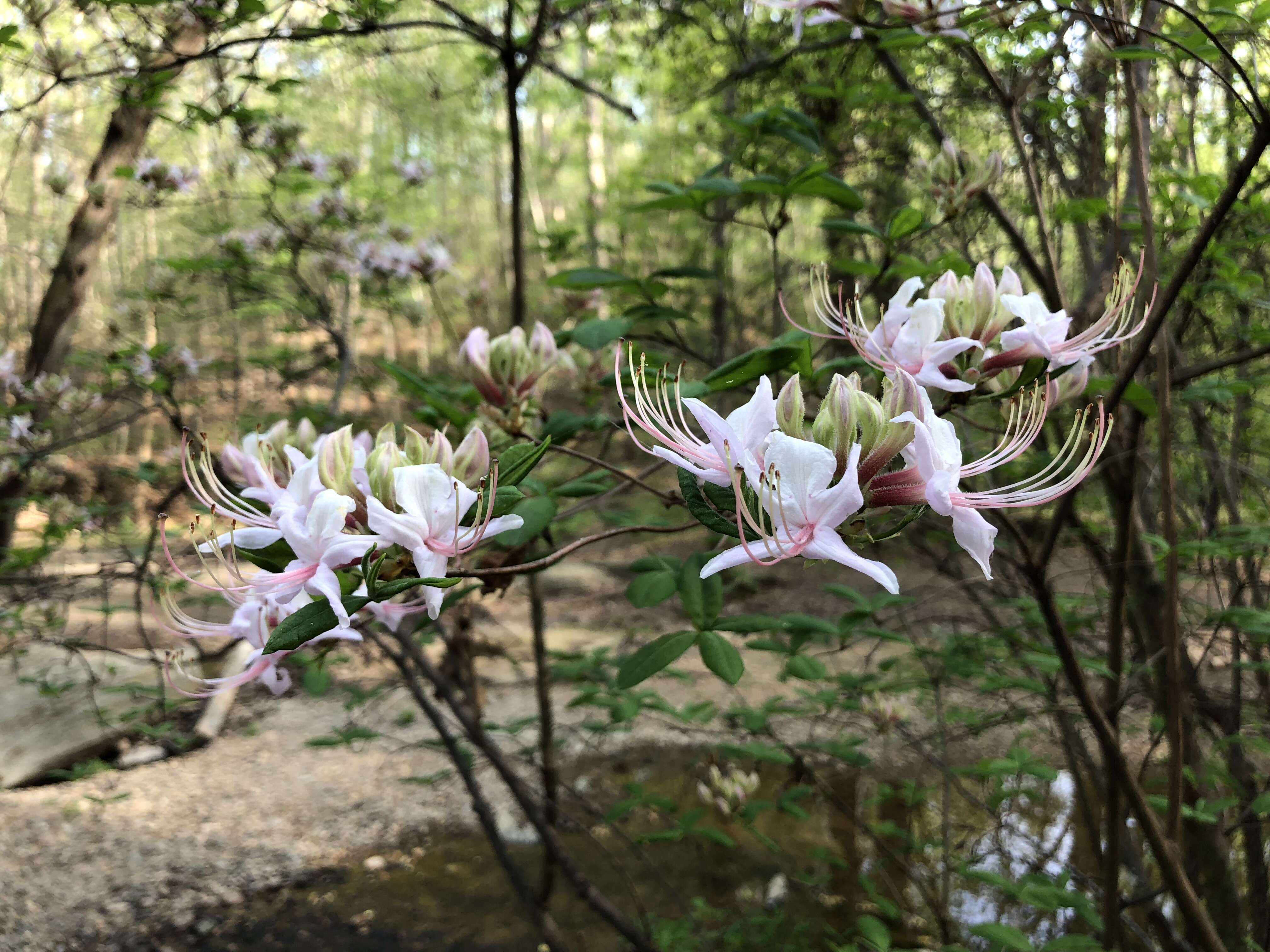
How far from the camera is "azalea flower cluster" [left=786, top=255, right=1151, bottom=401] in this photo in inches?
32.3

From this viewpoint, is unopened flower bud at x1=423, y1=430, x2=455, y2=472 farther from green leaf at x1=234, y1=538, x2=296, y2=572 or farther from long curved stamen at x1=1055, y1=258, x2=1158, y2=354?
long curved stamen at x1=1055, y1=258, x2=1158, y2=354

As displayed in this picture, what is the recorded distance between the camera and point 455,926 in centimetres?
351

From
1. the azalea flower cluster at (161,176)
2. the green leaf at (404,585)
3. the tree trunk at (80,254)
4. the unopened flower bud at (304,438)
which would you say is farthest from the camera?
the tree trunk at (80,254)

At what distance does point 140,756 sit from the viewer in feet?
15.6

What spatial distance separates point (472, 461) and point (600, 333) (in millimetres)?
490

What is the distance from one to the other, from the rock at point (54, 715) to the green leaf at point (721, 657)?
417 centimetres

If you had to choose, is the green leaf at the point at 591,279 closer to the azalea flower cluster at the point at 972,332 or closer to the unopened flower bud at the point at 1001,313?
the azalea flower cluster at the point at 972,332

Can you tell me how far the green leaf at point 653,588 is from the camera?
1.14 metres

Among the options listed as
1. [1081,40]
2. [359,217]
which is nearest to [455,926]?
[359,217]

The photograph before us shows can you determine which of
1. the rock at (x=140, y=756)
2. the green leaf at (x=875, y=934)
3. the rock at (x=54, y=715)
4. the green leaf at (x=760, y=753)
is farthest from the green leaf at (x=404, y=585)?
the rock at (x=140, y=756)

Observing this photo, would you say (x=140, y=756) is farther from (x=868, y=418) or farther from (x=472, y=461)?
(x=868, y=418)

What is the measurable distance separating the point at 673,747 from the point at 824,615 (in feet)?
7.93

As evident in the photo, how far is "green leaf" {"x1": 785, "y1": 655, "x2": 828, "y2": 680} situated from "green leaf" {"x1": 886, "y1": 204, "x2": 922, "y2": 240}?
0.76 meters

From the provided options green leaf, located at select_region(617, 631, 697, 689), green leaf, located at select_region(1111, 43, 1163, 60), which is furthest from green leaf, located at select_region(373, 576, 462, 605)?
green leaf, located at select_region(1111, 43, 1163, 60)
